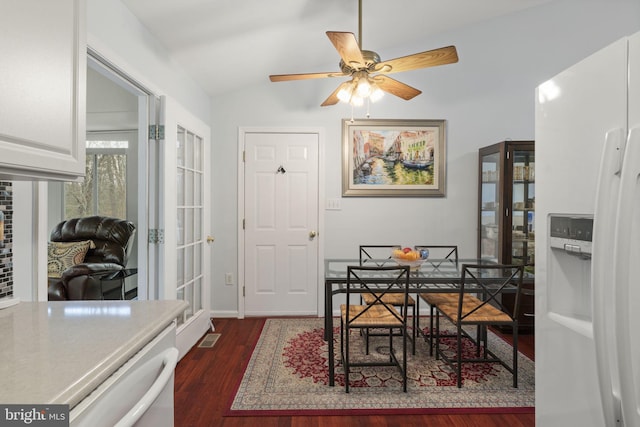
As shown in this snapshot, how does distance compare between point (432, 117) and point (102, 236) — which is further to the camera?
point (432, 117)

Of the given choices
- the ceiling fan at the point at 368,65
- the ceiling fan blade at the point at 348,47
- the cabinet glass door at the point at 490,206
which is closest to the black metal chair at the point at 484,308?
the cabinet glass door at the point at 490,206

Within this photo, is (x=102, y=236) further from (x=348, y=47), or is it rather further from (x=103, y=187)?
(x=348, y=47)

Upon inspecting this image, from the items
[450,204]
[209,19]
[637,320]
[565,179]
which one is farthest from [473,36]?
[637,320]

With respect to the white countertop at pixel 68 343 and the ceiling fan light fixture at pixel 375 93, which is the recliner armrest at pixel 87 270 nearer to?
the white countertop at pixel 68 343

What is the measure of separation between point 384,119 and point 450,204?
1156 mm

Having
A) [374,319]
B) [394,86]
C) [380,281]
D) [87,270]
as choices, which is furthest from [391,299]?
[87,270]

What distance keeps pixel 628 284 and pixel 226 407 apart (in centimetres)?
205

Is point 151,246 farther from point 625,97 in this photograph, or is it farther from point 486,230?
point 486,230

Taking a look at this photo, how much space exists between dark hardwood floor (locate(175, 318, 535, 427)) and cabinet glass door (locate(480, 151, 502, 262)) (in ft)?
3.18

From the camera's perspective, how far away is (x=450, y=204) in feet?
11.9

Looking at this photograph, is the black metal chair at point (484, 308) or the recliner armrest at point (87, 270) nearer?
the black metal chair at point (484, 308)

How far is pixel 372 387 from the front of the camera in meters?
2.24

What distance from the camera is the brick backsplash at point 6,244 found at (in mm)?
1212

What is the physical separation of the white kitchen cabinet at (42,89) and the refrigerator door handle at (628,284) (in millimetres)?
1544
